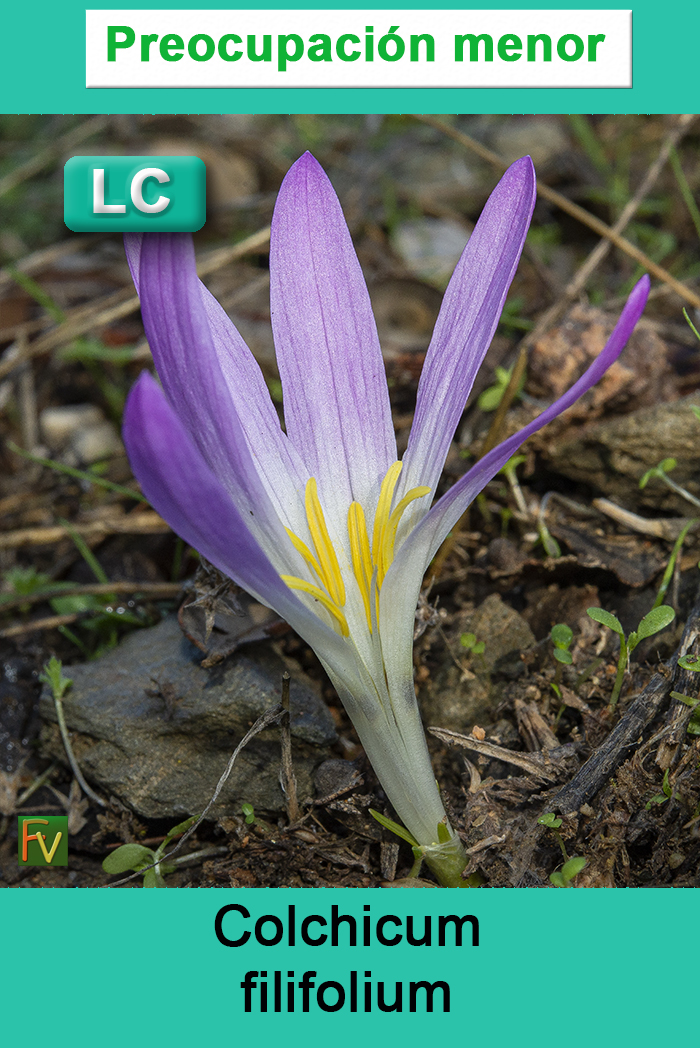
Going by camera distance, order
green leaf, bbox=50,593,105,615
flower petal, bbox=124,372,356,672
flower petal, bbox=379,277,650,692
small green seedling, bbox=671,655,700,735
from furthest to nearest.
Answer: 1. green leaf, bbox=50,593,105,615
2. small green seedling, bbox=671,655,700,735
3. flower petal, bbox=379,277,650,692
4. flower petal, bbox=124,372,356,672

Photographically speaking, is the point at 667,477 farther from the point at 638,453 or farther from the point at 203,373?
the point at 203,373

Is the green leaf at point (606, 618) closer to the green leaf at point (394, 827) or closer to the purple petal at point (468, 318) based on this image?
the purple petal at point (468, 318)

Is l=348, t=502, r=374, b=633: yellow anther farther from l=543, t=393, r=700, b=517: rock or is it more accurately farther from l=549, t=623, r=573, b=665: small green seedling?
l=543, t=393, r=700, b=517: rock

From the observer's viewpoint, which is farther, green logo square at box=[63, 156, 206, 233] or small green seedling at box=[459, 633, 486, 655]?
small green seedling at box=[459, 633, 486, 655]

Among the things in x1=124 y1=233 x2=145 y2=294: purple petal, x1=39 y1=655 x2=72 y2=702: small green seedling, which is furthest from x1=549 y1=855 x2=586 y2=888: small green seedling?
x1=124 y1=233 x2=145 y2=294: purple petal

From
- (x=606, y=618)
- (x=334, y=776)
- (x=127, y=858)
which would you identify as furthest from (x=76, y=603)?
(x=606, y=618)

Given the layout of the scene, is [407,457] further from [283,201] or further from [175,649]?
[175,649]

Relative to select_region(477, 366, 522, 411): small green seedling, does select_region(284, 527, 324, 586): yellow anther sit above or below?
below
